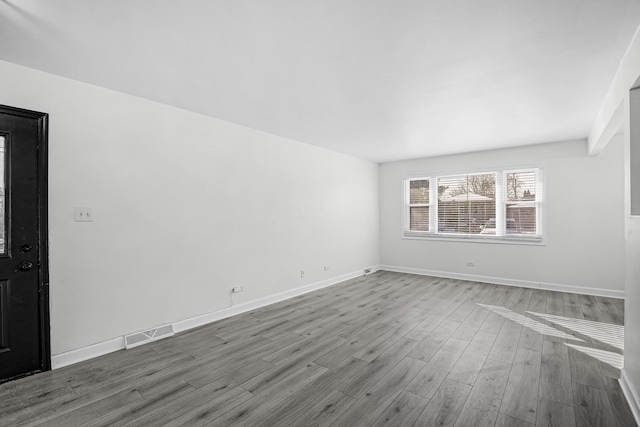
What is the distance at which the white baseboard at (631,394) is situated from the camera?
6.49ft

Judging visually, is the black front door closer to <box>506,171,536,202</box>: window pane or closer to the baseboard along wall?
the baseboard along wall

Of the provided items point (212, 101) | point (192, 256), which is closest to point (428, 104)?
A: point (212, 101)

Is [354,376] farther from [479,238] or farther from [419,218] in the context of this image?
[419,218]

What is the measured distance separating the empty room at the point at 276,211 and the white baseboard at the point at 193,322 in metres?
0.02

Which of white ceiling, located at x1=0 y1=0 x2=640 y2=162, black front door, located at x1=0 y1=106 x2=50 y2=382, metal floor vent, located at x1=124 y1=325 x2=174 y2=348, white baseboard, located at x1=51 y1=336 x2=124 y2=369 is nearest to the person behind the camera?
white ceiling, located at x1=0 y1=0 x2=640 y2=162

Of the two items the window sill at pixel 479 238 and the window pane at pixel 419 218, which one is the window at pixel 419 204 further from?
the window sill at pixel 479 238

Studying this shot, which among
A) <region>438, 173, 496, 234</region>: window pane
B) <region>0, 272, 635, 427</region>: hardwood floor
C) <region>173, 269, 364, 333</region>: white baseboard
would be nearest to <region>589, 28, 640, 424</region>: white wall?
<region>0, 272, 635, 427</region>: hardwood floor

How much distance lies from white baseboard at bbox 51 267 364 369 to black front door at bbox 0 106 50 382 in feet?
0.48

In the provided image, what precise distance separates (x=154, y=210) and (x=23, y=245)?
3.49 feet

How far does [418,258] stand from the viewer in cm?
667

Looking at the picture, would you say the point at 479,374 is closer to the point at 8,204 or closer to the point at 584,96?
the point at 584,96

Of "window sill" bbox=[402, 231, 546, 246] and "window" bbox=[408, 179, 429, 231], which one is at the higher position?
"window" bbox=[408, 179, 429, 231]

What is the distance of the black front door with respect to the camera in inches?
97.2

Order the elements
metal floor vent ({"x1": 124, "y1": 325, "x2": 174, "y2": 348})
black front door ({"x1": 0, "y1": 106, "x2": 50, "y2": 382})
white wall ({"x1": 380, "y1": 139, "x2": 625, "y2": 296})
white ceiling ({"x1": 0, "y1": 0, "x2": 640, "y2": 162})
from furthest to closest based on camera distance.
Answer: white wall ({"x1": 380, "y1": 139, "x2": 625, "y2": 296})
metal floor vent ({"x1": 124, "y1": 325, "x2": 174, "y2": 348})
black front door ({"x1": 0, "y1": 106, "x2": 50, "y2": 382})
white ceiling ({"x1": 0, "y1": 0, "x2": 640, "y2": 162})
